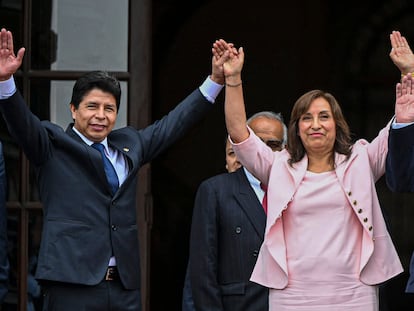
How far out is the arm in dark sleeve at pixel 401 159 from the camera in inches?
155

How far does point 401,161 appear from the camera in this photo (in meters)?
3.97

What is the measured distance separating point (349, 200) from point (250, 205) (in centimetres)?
71

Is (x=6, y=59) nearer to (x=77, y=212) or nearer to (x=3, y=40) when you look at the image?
(x=3, y=40)

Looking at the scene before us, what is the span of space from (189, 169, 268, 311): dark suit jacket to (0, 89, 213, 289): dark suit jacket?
15.7 inches

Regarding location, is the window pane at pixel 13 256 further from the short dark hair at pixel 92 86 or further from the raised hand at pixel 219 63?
the raised hand at pixel 219 63

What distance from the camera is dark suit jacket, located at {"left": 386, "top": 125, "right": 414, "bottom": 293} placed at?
3.94m

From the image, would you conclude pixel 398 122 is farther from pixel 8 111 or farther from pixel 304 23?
pixel 304 23

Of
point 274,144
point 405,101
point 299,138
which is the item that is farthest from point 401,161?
point 274,144

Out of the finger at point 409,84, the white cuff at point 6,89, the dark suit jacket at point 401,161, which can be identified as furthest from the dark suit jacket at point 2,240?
the finger at point 409,84

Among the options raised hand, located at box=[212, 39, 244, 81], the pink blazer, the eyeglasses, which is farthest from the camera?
the eyeglasses

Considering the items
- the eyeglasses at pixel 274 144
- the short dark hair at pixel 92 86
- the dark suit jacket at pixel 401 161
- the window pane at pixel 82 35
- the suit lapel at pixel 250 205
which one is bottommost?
the suit lapel at pixel 250 205

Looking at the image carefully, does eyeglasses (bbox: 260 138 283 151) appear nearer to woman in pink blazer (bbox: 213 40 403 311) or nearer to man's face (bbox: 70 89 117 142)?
woman in pink blazer (bbox: 213 40 403 311)

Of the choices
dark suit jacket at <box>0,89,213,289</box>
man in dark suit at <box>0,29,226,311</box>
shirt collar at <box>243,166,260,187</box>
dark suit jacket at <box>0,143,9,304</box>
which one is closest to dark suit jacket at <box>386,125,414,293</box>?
man in dark suit at <box>0,29,226,311</box>

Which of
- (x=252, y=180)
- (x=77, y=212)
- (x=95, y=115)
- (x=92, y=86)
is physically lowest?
(x=77, y=212)
